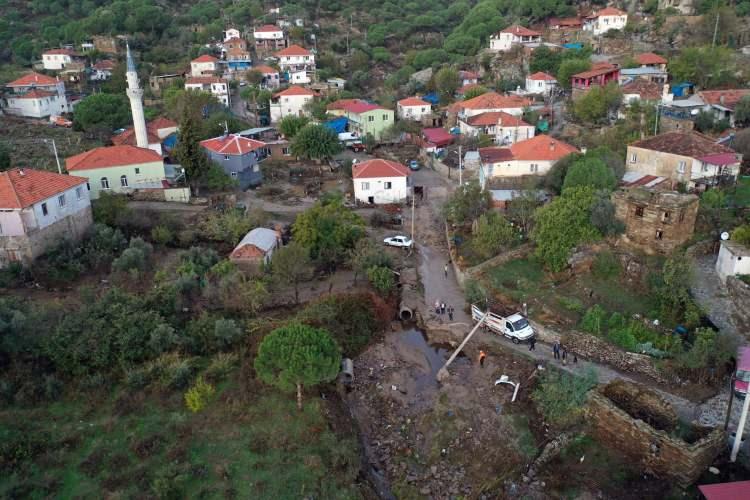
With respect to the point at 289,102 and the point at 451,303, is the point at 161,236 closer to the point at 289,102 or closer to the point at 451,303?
the point at 451,303

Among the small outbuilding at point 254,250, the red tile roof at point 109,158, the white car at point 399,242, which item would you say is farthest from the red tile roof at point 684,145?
the red tile roof at point 109,158

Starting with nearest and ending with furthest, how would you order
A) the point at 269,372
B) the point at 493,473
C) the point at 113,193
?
the point at 493,473, the point at 269,372, the point at 113,193

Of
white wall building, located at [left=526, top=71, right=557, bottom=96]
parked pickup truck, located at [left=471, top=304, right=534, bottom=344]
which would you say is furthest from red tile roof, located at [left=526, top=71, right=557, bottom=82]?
parked pickup truck, located at [left=471, top=304, right=534, bottom=344]

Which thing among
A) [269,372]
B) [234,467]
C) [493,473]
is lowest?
[493,473]

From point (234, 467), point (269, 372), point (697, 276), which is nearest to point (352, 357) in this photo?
point (269, 372)

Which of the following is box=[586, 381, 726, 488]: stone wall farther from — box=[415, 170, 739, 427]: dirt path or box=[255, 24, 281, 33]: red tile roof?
box=[255, 24, 281, 33]: red tile roof

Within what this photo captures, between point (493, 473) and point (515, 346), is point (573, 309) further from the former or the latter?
point (493, 473)
